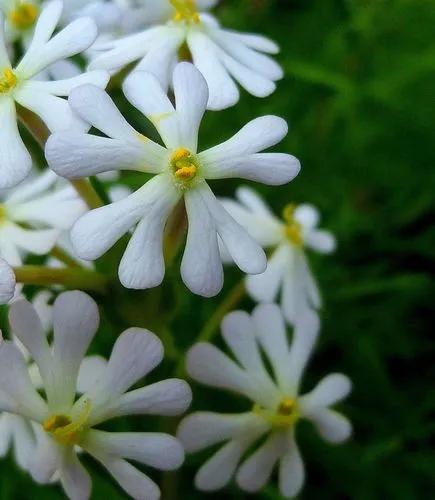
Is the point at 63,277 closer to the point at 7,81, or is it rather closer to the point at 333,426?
the point at 7,81

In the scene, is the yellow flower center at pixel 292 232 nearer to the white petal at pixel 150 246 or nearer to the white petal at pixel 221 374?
the white petal at pixel 221 374

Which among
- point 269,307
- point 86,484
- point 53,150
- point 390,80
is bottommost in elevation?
point 86,484

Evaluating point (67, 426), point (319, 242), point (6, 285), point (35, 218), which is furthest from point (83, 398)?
point (319, 242)

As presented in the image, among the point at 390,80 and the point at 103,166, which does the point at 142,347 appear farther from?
the point at 390,80

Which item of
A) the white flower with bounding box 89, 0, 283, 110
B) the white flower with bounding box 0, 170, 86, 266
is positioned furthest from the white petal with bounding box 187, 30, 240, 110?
the white flower with bounding box 0, 170, 86, 266

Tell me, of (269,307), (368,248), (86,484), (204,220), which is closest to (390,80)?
(368,248)

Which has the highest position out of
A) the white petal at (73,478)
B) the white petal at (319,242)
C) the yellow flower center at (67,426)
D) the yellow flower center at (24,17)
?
the yellow flower center at (24,17)

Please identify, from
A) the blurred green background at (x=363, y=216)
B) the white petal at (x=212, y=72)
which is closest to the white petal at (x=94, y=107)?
the white petal at (x=212, y=72)
